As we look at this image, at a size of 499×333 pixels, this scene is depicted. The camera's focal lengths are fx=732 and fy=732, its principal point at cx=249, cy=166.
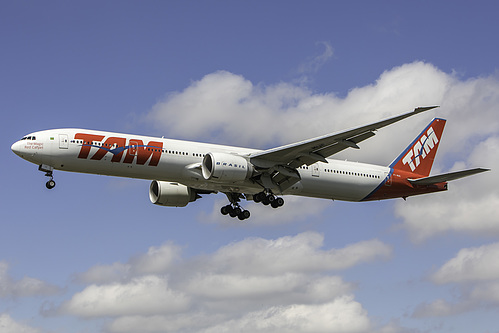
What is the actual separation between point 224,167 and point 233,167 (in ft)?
2.00

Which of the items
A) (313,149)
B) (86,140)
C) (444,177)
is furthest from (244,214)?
(444,177)

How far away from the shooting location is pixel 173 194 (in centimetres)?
4875

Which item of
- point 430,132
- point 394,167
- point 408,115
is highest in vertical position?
point 430,132

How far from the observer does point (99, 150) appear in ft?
132

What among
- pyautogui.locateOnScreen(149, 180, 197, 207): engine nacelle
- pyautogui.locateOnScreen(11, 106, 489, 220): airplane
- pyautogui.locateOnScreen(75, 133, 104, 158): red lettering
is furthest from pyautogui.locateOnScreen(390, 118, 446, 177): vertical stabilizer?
pyautogui.locateOnScreen(75, 133, 104, 158): red lettering

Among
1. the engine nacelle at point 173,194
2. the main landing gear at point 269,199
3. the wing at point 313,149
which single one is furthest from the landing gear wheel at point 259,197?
the engine nacelle at point 173,194

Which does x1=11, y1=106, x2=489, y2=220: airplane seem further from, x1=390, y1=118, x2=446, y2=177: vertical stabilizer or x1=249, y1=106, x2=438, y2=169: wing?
x1=390, y1=118, x2=446, y2=177: vertical stabilizer

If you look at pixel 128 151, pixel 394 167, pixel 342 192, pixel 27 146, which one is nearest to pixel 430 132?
pixel 394 167

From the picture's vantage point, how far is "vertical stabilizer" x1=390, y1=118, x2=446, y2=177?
50.2 m

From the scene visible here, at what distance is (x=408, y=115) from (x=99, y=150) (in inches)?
656

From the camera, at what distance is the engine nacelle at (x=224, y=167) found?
136 feet

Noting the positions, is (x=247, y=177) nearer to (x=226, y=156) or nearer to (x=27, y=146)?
(x=226, y=156)

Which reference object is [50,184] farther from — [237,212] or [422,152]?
[422,152]

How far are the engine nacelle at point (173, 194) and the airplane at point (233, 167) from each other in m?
0.07
